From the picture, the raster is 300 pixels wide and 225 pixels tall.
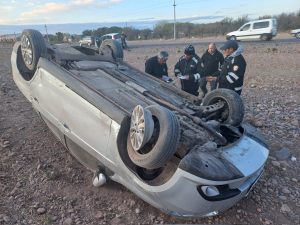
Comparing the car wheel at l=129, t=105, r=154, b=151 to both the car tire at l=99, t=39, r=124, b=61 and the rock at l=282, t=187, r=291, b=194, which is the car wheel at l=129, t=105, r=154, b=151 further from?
the car tire at l=99, t=39, r=124, b=61

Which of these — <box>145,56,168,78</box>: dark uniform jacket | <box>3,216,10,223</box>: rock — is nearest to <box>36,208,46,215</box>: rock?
<box>3,216,10,223</box>: rock

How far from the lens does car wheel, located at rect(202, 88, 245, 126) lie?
3.98m

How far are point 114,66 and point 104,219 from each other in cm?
236

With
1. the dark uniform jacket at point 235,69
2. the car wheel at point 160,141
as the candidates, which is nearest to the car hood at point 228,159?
the car wheel at point 160,141

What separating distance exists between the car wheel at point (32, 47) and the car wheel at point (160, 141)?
2.10 m

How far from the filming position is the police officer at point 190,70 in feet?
21.9

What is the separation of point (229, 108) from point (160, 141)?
1.42 meters

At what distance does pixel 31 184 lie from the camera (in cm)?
403

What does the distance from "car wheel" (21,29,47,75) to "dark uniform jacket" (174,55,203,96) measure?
9.73ft

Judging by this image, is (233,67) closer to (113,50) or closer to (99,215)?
(113,50)

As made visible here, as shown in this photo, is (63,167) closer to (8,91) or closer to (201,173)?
(201,173)

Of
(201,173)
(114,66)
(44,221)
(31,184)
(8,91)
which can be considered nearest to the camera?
(201,173)

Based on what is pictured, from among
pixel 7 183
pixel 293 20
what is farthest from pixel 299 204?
pixel 293 20

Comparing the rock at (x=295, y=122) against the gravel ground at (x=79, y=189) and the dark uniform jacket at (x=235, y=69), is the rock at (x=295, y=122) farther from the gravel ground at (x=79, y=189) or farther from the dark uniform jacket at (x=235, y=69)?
the dark uniform jacket at (x=235, y=69)
